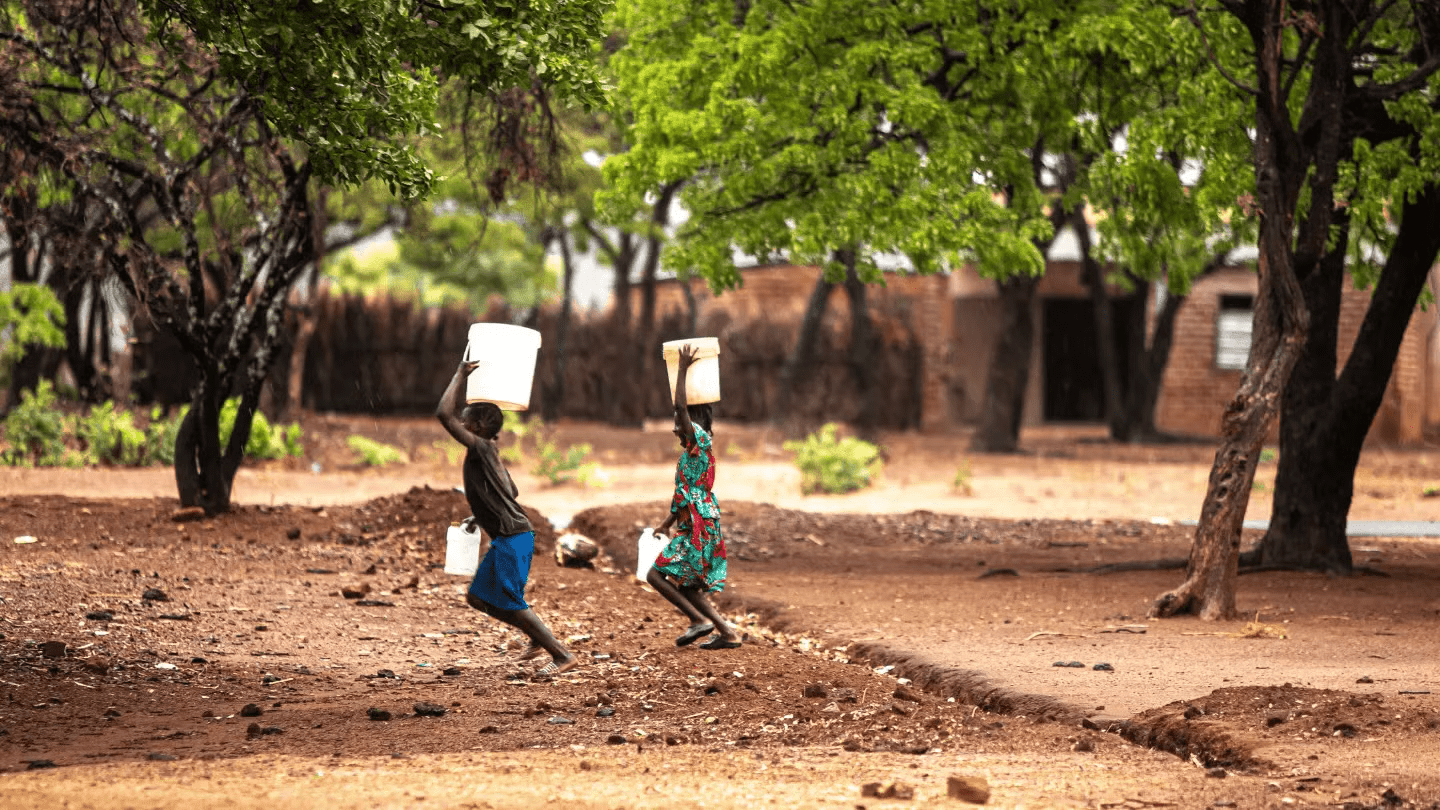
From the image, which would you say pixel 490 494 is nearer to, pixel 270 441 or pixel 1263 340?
pixel 1263 340

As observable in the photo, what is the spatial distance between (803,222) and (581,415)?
67.6 ft

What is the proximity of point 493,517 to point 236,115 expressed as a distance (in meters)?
6.17

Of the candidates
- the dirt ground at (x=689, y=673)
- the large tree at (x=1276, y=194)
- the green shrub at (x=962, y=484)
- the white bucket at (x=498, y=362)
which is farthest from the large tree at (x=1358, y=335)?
the green shrub at (x=962, y=484)

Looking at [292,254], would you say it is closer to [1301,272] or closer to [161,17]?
[161,17]

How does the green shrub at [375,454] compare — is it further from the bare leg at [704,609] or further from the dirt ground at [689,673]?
the bare leg at [704,609]

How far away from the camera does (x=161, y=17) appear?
735cm

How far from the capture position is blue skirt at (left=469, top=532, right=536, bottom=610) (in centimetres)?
775

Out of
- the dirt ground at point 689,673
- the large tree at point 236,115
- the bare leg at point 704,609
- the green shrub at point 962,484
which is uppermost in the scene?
the large tree at point 236,115

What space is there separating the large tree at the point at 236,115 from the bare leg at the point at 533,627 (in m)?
2.01

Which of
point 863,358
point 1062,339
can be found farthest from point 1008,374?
point 1062,339

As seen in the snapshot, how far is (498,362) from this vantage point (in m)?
7.88

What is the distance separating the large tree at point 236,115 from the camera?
6.99m

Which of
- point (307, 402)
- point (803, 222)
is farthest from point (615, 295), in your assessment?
point (803, 222)

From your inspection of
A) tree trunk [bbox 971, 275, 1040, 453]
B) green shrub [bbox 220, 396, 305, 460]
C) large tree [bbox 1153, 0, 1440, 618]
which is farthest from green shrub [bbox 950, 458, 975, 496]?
large tree [bbox 1153, 0, 1440, 618]
